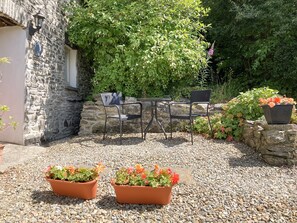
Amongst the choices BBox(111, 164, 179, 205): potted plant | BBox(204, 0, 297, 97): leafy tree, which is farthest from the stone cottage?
BBox(204, 0, 297, 97): leafy tree

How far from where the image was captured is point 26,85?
15.9ft

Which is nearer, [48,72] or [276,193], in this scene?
[276,193]

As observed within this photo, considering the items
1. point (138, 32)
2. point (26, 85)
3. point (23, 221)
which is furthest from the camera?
point (138, 32)

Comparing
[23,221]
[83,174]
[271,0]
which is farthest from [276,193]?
[271,0]

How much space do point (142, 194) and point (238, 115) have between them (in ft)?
10.5

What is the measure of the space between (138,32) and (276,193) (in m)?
4.43

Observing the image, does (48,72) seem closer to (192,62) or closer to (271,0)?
(192,62)

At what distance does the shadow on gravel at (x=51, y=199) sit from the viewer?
259cm

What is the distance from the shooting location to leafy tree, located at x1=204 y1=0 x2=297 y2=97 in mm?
7160

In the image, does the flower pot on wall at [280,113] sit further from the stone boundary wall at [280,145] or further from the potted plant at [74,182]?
the potted plant at [74,182]

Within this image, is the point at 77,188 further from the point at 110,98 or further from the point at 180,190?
the point at 110,98

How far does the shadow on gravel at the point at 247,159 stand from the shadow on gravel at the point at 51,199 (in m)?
2.01

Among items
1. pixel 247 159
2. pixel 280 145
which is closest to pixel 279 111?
pixel 280 145

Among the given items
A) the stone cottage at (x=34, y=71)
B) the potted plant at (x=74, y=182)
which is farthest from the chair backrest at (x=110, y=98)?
the potted plant at (x=74, y=182)
